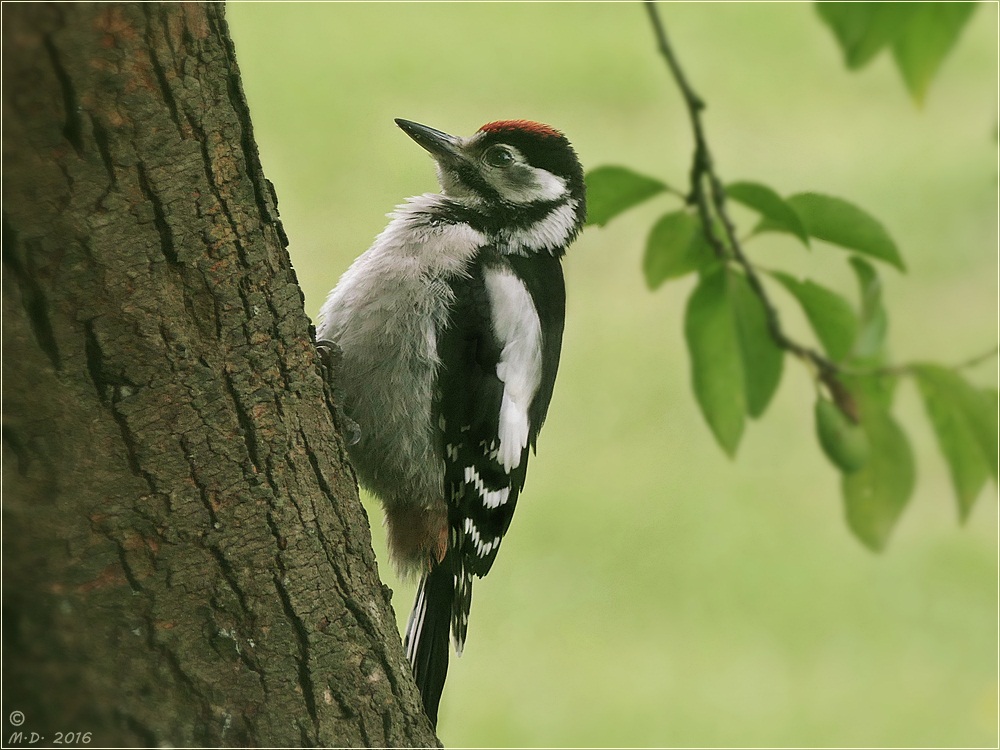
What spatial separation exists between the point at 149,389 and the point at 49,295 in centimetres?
18

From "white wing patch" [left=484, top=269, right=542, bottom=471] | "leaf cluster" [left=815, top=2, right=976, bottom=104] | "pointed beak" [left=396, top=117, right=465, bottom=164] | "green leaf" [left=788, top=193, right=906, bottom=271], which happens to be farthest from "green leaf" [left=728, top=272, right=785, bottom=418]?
"pointed beak" [left=396, top=117, right=465, bottom=164]

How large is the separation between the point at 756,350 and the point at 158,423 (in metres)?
0.77

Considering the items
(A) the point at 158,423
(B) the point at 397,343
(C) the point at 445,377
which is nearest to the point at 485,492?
(C) the point at 445,377

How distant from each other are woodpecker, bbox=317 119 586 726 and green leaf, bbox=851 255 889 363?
1089 millimetres

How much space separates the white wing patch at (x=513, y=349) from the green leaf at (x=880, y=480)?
1.12 metres

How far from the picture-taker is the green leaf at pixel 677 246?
1.32 meters

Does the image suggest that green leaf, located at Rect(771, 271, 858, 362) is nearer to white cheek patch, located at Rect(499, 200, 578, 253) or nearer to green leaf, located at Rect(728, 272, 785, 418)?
green leaf, located at Rect(728, 272, 785, 418)

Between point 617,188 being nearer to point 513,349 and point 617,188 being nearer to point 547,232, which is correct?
point 513,349

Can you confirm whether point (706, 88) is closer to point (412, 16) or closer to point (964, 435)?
point (412, 16)

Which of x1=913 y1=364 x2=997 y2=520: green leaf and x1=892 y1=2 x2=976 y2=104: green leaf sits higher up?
x1=892 y1=2 x2=976 y2=104: green leaf

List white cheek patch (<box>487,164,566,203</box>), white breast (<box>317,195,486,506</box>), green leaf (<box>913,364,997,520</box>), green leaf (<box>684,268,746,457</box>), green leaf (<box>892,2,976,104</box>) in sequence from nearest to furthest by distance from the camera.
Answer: green leaf (<box>892,2,976,104</box>), green leaf (<box>913,364,997,520</box>), green leaf (<box>684,268,746,457</box>), white breast (<box>317,195,486,506</box>), white cheek patch (<box>487,164,566,203</box>)

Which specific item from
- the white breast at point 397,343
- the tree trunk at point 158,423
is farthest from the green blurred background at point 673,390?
the tree trunk at point 158,423

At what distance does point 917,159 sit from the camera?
630cm

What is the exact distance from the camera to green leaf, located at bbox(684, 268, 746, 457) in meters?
1.28
